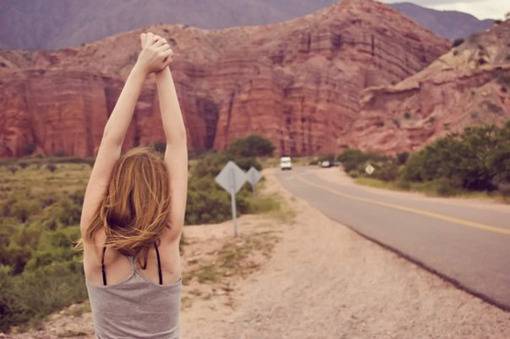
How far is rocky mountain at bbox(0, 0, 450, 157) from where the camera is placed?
108m

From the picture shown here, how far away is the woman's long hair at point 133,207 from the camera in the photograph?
213cm

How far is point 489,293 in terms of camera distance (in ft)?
23.8

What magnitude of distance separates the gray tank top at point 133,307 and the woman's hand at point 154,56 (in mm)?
→ 747

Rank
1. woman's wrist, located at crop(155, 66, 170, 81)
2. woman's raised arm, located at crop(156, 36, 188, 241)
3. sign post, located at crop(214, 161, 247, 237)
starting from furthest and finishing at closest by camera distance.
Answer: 1. sign post, located at crop(214, 161, 247, 237)
2. woman's wrist, located at crop(155, 66, 170, 81)
3. woman's raised arm, located at crop(156, 36, 188, 241)

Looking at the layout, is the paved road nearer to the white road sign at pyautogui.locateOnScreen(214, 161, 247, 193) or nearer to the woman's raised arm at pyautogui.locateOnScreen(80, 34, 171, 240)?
the white road sign at pyautogui.locateOnScreen(214, 161, 247, 193)

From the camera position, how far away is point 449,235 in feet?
39.7

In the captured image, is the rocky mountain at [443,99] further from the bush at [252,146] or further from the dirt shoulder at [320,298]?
the dirt shoulder at [320,298]

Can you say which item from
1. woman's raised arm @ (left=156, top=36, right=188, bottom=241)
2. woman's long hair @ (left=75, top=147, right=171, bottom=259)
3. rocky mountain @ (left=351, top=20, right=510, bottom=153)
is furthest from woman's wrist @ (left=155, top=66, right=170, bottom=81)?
rocky mountain @ (left=351, top=20, right=510, bottom=153)

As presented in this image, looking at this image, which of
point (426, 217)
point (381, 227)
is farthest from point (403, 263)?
point (426, 217)

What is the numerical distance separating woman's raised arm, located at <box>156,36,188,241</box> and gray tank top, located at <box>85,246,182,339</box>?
0.69 feet

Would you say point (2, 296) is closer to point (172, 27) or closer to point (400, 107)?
point (400, 107)

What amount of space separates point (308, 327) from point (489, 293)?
233 centimetres

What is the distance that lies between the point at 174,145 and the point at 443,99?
275ft

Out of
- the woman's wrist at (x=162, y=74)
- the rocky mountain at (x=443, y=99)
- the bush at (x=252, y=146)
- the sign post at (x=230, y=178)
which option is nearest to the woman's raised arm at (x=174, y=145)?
the woman's wrist at (x=162, y=74)
